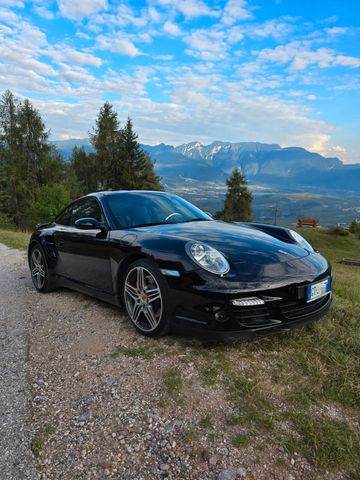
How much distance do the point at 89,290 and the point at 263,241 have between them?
210 cm

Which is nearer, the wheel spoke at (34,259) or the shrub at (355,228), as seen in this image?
the wheel spoke at (34,259)

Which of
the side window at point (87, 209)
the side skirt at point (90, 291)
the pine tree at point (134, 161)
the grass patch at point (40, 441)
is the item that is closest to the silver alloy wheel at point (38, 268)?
the side skirt at point (90, 291)

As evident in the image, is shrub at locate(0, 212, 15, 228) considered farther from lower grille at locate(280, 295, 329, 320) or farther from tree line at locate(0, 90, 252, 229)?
lower grille at locate(280, 295, 329, 320)

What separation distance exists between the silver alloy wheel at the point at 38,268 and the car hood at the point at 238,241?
2308 millimetres

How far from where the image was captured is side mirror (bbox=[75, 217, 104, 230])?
13.0 feet

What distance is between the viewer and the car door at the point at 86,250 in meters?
3.94

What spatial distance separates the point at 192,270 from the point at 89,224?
153 cm

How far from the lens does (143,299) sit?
3.37 m

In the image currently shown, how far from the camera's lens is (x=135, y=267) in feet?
11.2

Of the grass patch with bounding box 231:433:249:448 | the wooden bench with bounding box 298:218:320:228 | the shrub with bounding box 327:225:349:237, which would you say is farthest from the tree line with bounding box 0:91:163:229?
the grass patch with bounding box 231:433:249:448

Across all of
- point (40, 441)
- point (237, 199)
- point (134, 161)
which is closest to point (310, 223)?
point (237, 199)

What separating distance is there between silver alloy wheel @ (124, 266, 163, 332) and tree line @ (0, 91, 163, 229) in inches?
1251

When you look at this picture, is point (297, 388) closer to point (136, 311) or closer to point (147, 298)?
point (147, 298)

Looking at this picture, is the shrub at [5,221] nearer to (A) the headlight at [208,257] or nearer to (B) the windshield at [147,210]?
(B) the windshield at [147,210]
